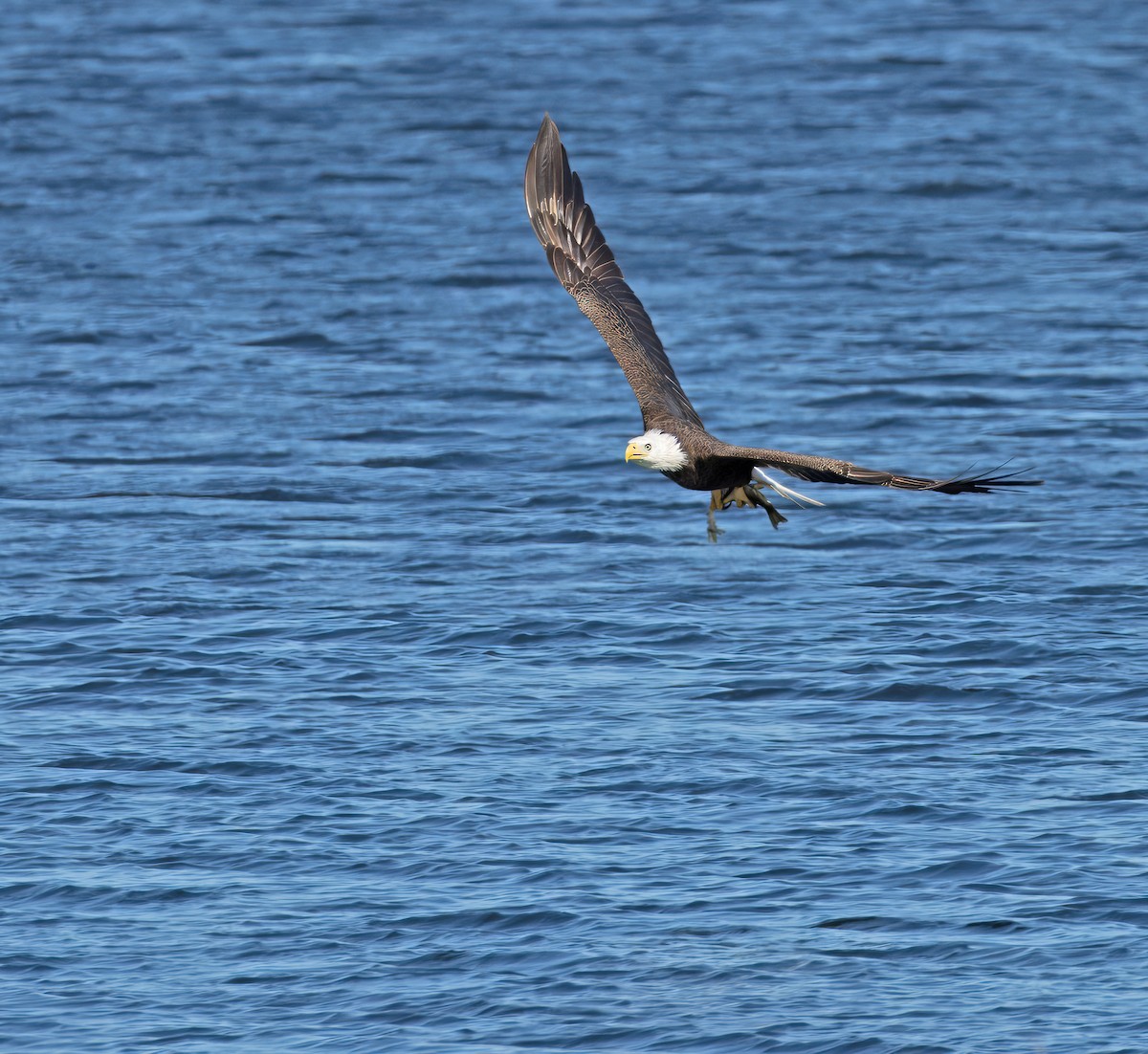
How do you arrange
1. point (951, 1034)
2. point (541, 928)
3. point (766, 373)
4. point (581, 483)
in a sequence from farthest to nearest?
point (766, 373), point (581, 483), point (541, 928), point (951, 1034)

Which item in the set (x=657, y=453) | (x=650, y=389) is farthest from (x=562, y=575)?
(x=657, y=453)

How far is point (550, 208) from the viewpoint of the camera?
1452 cm

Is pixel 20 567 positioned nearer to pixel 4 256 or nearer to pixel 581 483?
pixel 581 483

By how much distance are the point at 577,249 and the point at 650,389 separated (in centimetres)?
180

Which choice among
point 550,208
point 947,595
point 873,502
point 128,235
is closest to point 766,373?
point 873,502

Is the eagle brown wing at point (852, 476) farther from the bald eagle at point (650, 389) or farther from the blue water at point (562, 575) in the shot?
the blue water at point (562, 575)

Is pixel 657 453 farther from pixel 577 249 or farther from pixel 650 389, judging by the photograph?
pixel 577 249

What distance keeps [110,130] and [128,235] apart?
486 centimetres

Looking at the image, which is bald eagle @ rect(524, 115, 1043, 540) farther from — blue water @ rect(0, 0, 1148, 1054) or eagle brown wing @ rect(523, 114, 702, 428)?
blue water @ rect(0, 0, 1148, 1054)

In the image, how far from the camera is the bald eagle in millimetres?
10391

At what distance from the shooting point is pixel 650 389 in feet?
42.8

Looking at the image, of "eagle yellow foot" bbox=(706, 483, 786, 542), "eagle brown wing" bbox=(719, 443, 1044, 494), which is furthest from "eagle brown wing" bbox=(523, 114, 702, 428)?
"eagle brown wing" bbox=(719, 443, 1044, 494)

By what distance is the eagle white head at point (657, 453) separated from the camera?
1205 cm

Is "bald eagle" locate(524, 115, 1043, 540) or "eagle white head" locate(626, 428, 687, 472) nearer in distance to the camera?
"bald eagle" locate(524, 115, 1043, 540)
